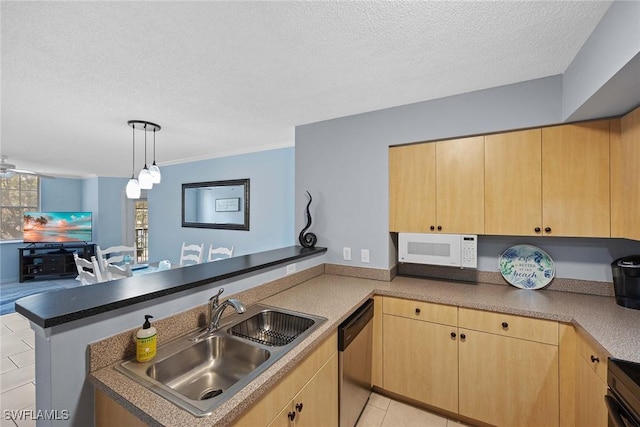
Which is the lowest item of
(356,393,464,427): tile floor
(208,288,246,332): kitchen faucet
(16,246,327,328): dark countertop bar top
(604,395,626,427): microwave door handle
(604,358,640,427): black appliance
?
(356,393,464,427): tile floor

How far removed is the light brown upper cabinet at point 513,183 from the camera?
6.05 ft

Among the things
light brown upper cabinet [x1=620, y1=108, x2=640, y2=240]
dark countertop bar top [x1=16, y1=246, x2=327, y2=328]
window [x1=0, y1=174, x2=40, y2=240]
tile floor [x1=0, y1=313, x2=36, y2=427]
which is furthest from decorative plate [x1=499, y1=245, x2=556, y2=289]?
window [x1=0, y1=174, x2=40, y2=240]

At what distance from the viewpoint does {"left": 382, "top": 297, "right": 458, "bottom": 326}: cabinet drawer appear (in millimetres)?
1829

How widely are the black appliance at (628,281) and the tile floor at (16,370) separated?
395 cm

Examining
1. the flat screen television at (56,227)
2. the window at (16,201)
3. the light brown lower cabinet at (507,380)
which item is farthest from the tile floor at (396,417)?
the window at (16,201)

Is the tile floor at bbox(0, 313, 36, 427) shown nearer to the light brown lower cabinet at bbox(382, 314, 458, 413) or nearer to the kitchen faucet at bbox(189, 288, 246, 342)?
the kitchen faucet at bbox(189, 288, 246, 342)

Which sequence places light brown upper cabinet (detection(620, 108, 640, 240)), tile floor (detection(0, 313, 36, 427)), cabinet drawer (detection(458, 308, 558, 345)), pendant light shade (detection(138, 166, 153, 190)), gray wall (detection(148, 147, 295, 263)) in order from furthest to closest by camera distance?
gray wall (detection(148, 147, 295, 263))
pendant light shade (detection(138, 166, 153, 190))
tile floor (detection(0, 313, 36, 427))
cabinet drawer (detection(458, 308, 558, 345))
light brown upper cabinet (detection(620, 108, 640, 240))

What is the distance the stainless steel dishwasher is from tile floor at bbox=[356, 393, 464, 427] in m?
0.07

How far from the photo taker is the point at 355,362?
1.74m

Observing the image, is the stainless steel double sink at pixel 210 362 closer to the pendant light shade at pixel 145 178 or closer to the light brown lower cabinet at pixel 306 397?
the light brown lower cabinet at pixel 306 397

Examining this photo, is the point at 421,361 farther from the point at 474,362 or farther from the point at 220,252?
the point at 220,252

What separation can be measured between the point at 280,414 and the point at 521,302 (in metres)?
1.64

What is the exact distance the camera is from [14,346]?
288 cm

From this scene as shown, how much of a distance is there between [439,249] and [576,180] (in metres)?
0.97
